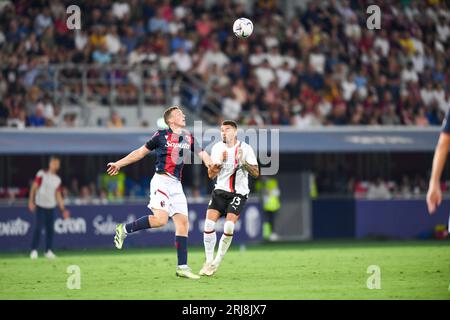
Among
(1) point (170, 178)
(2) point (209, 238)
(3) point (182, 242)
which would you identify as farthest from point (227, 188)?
(3) point (182, 242)

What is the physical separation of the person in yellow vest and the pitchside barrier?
4.70ft

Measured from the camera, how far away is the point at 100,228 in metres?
25.4

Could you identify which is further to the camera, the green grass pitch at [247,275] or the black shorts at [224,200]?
the black shorts at [224,200]

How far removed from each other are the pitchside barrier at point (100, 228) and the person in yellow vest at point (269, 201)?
1.43 meters

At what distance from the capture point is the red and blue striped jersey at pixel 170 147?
14977 mm

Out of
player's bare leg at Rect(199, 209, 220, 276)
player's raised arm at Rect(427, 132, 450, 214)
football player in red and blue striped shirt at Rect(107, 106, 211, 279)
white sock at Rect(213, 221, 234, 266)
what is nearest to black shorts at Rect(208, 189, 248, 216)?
player's bare leg at Rect(199, 209, 220, 276)

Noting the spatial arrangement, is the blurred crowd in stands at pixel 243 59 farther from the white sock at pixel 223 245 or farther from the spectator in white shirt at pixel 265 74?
the white sock at pixel 223 245

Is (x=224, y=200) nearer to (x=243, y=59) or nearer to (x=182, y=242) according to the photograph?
(x=182, y=242)

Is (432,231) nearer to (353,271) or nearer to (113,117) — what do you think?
(113,117)

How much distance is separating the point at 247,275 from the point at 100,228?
33.9 feet

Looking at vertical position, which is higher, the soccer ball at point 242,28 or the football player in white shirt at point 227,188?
the soccer ball at point 242,28

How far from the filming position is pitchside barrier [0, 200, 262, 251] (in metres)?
24.5

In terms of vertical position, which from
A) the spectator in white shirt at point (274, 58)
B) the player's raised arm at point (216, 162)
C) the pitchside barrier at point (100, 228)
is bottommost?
the pitchside barrier at point (100, 228)

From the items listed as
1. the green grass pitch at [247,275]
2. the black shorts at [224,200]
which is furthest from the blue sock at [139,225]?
the black shorts at [224,200]
